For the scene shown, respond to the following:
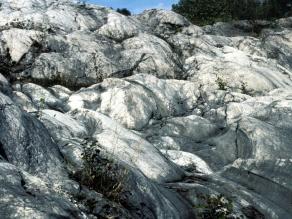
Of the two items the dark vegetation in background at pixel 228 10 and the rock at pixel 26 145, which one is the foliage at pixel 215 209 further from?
the dark vegetation in background at pixel 228 10

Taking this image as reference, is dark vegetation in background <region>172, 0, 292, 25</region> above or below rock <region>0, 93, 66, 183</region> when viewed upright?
above

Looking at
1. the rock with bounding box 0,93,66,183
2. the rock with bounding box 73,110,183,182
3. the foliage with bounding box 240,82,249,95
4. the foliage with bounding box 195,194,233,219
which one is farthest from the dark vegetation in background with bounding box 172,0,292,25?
the rock with bounding box 0,93,66,183

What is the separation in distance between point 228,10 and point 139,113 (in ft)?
130

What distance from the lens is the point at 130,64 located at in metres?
26.3

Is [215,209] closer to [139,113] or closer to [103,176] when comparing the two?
[103,176]

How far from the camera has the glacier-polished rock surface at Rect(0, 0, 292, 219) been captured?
34.3 ft

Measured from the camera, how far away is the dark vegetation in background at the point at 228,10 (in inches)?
2062

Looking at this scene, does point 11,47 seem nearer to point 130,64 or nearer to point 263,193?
point 130,64

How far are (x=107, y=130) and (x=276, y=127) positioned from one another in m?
6.36

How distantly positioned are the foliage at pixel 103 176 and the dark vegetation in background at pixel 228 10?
120ft

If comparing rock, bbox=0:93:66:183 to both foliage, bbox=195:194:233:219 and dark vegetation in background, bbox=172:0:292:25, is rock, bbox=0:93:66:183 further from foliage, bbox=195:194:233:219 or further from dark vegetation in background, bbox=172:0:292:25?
dark vegetation in background, bbox=172:0:292:25

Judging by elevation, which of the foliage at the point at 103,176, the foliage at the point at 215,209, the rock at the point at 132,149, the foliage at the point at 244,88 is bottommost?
the foliage at the point at 215,209

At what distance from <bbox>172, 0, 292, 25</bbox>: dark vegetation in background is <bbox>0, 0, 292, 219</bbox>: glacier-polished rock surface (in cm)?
1625

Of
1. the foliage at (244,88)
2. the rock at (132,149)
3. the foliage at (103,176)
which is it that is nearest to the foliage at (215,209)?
the rock at (132,149)
